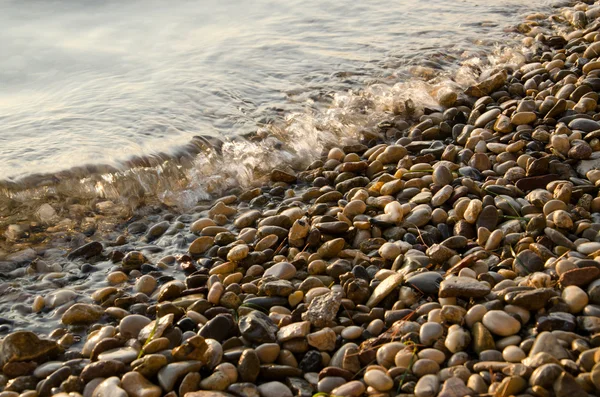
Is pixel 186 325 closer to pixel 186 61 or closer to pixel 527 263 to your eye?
pixel 527 263

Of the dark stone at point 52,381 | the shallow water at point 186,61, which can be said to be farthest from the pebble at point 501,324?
the shallow water at point 186,61

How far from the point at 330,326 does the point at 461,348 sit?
53cm

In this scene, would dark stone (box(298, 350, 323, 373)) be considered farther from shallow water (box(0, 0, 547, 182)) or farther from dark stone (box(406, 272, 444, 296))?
shallow water (box(0, 0, 547, 182))

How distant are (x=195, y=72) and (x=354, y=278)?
12.1ft

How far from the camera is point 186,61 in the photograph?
6098 mm

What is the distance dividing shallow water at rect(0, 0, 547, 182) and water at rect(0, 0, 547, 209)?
0.02 meters

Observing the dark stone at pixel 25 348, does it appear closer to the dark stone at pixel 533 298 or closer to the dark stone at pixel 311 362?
the dark stone at pixel 311 362

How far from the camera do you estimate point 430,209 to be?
3.19 meters

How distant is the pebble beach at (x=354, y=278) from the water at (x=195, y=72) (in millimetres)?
553

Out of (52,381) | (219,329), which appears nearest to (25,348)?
(52,381)

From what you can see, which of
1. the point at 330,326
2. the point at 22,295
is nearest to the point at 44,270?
the point at 22,295

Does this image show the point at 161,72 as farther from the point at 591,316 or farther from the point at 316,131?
the point at 591,316

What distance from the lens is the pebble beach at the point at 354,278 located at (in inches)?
85.4

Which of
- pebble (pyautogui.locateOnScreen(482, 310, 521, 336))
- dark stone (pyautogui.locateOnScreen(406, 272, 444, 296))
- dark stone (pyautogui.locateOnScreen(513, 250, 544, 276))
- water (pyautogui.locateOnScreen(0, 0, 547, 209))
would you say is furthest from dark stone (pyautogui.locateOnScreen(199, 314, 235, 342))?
water (pyautogui.locateOnScreen(0, 0, 547, 209))
